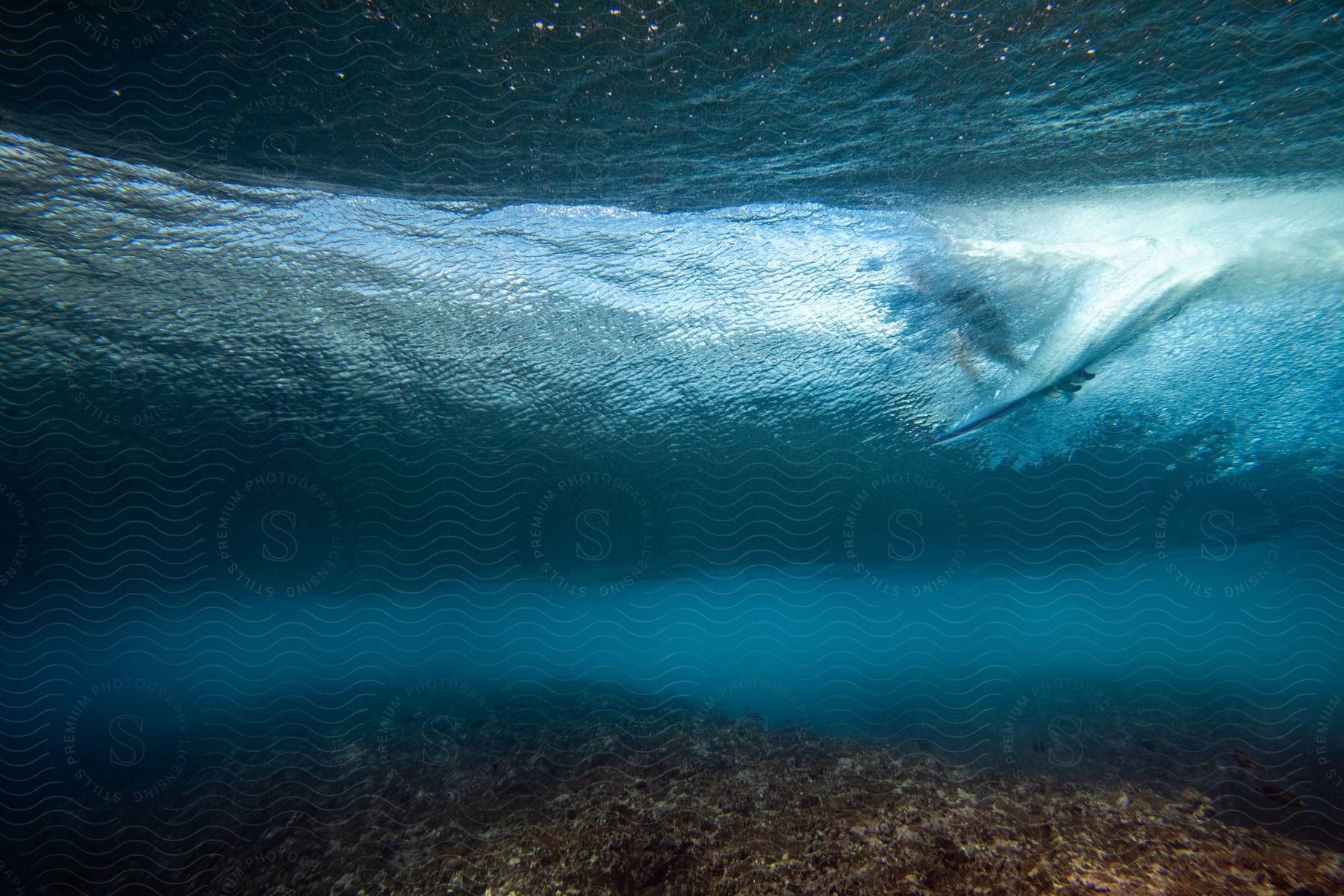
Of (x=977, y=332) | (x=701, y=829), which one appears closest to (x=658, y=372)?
(x=977, y=332)

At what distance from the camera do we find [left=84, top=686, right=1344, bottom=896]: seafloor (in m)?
5.30

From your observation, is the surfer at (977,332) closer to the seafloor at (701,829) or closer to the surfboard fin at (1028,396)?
the surfboard fin at (1028,396)

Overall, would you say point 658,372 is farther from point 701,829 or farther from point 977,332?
point 701,829

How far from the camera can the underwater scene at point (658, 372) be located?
15.3ft

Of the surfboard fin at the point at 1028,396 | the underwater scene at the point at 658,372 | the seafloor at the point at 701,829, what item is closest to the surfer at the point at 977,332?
the underwater scene at the point at 658,372

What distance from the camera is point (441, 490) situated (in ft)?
52.2

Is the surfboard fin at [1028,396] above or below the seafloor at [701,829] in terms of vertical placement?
above

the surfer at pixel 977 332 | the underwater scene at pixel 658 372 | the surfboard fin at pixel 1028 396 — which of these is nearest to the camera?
the underwater scene at pixel 658 372

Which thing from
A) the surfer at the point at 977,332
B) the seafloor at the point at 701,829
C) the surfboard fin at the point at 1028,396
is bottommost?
the seafloor at the point at 701,829

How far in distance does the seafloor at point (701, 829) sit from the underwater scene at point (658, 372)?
0.26 ft

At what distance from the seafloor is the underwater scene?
8 centimetres

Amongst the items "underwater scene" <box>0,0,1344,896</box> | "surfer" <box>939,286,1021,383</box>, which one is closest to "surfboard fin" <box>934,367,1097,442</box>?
"underwater scene" <box>0,0,1344,896</box>

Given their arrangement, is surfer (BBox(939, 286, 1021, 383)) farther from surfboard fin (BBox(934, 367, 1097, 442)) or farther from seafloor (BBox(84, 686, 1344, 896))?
seafloor (BBox(84, 686, 1344, 896))

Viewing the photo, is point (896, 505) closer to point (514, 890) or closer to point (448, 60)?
point (514, 890)
